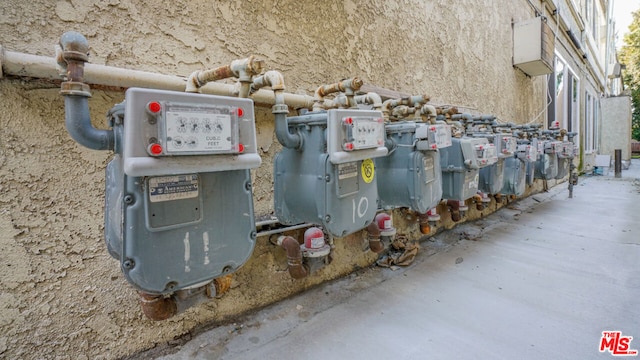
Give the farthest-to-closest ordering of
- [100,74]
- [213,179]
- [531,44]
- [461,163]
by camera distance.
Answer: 1. [531,44]
2. [461,163]
3. [100,74]
4. [213,179]

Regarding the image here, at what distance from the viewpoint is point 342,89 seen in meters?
1.27

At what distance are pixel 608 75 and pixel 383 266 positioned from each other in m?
14.2

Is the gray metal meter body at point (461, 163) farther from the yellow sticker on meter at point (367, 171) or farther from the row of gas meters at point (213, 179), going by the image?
the yellow sticker on meter at point (367, 171)

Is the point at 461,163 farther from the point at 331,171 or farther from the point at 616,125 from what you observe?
the point at 616,125

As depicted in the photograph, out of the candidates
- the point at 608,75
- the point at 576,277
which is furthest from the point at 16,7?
the point at 608,75

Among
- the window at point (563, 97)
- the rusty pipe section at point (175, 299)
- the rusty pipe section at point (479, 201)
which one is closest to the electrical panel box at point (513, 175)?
the rusty pipe section at point (479, 201)

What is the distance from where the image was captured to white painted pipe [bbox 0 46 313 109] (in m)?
0.83

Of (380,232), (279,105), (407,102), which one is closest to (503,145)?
(407,102)

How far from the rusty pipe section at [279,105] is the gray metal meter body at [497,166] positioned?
1.71 metres

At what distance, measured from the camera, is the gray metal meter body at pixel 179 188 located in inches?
27.1

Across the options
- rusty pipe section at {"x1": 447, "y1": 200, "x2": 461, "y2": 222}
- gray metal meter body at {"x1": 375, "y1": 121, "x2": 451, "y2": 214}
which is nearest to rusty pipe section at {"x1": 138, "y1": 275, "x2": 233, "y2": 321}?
gray metal meter body at {"x1": 375, "y1": 121, "x2": 451, "y2": 214}

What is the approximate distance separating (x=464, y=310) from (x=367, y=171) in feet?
2.55

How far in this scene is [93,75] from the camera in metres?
0.92

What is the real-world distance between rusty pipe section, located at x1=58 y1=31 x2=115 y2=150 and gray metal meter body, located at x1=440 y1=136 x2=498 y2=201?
1.66 metres
